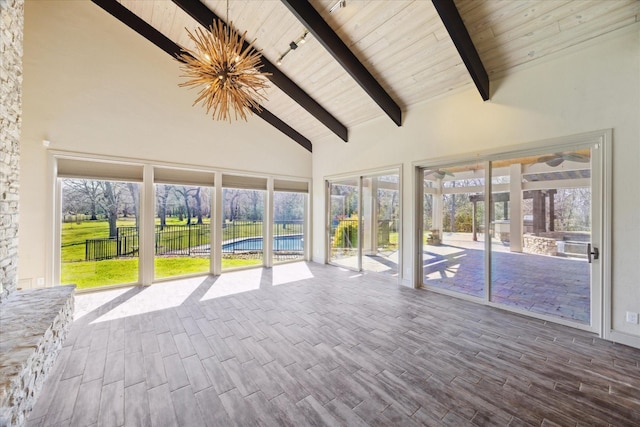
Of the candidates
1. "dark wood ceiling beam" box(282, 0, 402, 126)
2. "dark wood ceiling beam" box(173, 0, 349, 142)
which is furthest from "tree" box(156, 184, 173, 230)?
"dark wood ceiling beam" box(282, 0, 402, 126)

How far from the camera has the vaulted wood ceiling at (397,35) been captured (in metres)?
2.85

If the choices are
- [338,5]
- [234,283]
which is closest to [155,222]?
[234,283]

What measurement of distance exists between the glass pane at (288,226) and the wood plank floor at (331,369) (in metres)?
2.87

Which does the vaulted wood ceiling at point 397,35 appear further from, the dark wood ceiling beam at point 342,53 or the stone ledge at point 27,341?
the stone ledge at point 27,341

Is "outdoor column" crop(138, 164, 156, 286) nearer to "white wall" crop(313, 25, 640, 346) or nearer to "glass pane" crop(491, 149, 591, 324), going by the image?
"white wall" crop(313, 25, 640, 346)

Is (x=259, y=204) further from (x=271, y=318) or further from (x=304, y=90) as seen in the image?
(x=271, y=318)

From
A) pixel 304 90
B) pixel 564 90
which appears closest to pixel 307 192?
pixel 304 90

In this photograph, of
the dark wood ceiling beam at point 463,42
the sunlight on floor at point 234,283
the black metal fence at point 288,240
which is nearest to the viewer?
the dark wood ceiling beam at point 463,42

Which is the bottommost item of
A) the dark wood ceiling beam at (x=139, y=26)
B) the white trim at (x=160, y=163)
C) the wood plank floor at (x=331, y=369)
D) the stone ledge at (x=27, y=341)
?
the wood plank floor at (x=331, y=369)

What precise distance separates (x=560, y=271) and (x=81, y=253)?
24.6 ft

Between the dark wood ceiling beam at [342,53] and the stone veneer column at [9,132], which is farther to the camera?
the dark wood ceiling beam at [342,53]

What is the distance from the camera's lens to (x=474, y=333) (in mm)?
2996

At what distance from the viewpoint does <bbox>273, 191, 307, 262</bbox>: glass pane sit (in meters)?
6.61

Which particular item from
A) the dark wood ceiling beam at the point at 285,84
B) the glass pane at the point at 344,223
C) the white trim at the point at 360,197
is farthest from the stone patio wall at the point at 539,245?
the dark wood ceiling beam at the point at 285,84
